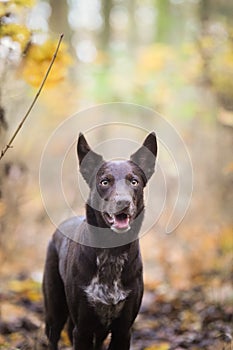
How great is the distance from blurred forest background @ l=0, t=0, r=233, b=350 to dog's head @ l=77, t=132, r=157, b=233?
1355 mm

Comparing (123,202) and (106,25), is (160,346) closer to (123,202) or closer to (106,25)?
(123,202)

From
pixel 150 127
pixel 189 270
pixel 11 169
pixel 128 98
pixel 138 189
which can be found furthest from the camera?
pixel 128 98

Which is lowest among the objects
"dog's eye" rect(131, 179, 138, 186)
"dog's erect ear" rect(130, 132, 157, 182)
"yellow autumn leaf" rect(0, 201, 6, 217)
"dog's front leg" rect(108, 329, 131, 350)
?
"dog's front leg" rect(108, 329, 131, 350)

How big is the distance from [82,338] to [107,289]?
42cm

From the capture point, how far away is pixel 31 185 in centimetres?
1109

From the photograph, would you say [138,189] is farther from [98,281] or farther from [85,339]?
[85,339]

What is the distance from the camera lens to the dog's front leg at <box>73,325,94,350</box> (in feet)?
13.5

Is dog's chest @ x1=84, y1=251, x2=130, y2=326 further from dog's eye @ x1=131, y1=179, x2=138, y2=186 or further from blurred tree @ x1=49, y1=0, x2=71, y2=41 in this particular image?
blurred tree @ x1=49, y1=0, x2=71, y2=41

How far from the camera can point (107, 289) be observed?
403cm

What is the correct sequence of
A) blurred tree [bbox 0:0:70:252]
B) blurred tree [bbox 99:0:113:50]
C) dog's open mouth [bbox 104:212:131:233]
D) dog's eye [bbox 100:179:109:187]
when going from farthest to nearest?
blurred tree [bbox 99:0:113:50] < blurred tree [bbox 0:0:70:252] < dog's eye [bbox 100:179:109:187] < dog's open mouth [bbox 104:212:131:233]

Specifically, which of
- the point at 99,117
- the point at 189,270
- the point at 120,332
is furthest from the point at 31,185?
the point at 120,332

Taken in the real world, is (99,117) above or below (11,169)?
above

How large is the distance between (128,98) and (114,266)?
1317 cm

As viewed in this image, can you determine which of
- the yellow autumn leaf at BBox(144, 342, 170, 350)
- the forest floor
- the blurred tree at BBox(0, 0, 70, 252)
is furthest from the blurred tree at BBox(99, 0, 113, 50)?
the yellow autumn leaf at BBox(144, 342, 170, 350)
